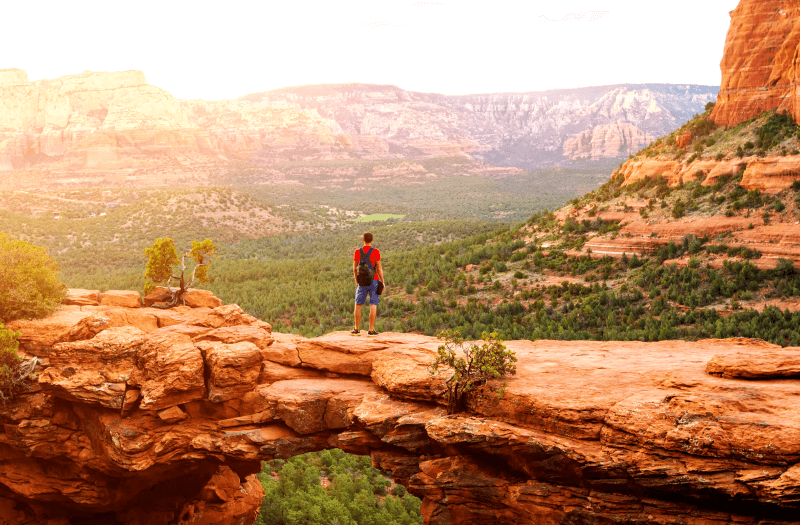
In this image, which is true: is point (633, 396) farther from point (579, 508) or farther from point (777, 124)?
point (777, 124)

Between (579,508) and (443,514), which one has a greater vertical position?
(579,508)

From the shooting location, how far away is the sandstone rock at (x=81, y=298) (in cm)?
1664

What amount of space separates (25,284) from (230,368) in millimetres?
6244

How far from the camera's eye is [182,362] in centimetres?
1332

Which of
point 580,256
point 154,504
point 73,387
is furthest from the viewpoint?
point 580,256

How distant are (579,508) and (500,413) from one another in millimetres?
2247

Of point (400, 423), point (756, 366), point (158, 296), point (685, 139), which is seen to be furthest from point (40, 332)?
point (685, 139)

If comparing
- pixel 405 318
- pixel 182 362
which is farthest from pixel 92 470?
pixel 405 318

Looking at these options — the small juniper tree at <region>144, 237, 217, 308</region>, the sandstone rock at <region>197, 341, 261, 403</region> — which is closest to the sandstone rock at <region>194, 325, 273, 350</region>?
the sandstone rock at <region>197, 341, 261, 403</region>

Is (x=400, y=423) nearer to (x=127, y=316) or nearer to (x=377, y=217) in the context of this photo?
(x=127, y=316)

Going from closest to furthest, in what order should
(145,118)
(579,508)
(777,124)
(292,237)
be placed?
(579,508) → (777,124) → (292,237) → (145,118)

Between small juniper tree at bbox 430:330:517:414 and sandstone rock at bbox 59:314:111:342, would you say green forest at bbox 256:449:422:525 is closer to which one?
sandstone rock at bbox 59:314:111:342

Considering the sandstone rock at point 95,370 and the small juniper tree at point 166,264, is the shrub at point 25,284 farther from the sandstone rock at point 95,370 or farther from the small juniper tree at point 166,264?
the small juniper tree at point 166,264

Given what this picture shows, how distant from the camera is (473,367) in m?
11.4
